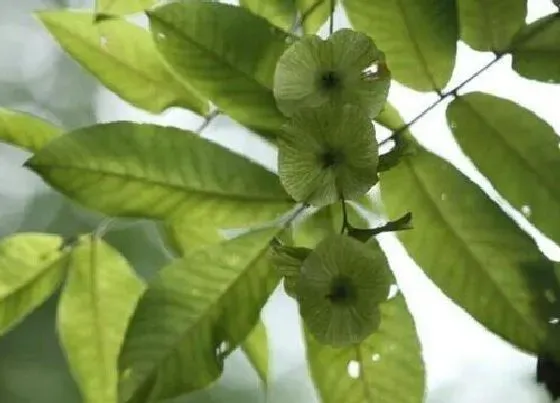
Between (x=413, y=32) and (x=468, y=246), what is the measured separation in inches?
3.7

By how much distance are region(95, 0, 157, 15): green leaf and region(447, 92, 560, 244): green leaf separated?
168 mm

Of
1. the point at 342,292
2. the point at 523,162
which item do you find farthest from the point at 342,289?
the point at 523,162

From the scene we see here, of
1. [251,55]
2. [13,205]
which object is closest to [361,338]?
[251,55]

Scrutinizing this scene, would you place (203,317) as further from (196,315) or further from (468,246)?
(468,246)

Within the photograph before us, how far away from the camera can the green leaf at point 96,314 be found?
0.52 meters

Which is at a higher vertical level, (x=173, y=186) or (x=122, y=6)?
(x=122, y=6)

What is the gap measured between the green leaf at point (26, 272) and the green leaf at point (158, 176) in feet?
0.30

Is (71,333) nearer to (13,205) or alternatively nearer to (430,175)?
(430,175)

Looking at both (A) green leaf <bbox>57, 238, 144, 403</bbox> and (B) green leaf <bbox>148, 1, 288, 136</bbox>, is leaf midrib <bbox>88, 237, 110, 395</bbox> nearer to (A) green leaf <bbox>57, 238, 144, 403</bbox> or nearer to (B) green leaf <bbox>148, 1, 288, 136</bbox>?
(A) green leaf <bbox>57, 238, 144, 403</bbox>

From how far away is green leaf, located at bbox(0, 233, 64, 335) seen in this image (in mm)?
519

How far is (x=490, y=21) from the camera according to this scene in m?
0.48

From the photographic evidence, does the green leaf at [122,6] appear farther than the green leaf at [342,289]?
Yes

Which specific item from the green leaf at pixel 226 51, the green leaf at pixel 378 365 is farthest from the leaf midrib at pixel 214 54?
the green leaf at pixel 378 365

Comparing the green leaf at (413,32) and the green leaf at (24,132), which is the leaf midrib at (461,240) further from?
the green leaf at (24,132)
